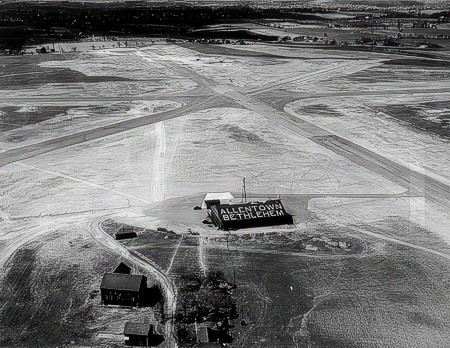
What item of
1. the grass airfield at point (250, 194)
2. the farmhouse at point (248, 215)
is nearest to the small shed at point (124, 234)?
the grass airfield at point (250, 194)

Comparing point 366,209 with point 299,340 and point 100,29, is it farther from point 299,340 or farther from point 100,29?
point 100,29

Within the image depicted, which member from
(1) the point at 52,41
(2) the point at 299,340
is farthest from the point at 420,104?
(1) the point at 52,41

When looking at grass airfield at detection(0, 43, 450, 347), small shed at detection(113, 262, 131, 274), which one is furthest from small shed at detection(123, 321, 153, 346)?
small shed at detection(113, 262, 131, 274)

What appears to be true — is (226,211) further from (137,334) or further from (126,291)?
(137,334)

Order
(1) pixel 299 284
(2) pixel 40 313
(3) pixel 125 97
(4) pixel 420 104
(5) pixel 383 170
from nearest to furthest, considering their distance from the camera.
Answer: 1. (2) pixel 40 313
2. (1) pixel 299 284
3. (5) pixel 383 170
4. (4) pixel 420 104
5. (3) pixel 125 97

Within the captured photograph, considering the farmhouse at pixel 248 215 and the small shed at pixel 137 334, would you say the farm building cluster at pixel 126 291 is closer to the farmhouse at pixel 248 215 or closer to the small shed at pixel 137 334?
the small shed at pixel 137 334
